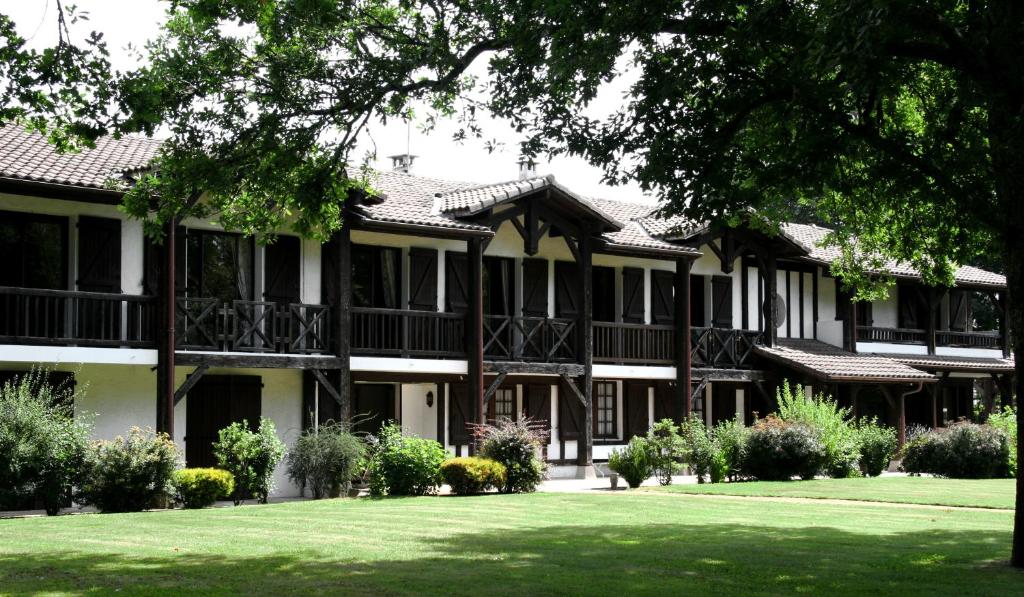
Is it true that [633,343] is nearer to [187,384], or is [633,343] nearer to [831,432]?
[831,432]

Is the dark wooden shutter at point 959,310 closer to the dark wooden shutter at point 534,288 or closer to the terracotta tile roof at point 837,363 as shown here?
the terracotta tile roof at point 837,363

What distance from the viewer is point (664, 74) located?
511 inches

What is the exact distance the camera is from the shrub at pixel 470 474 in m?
23.0

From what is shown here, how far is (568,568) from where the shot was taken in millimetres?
12398

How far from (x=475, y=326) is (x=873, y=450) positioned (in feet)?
32.9

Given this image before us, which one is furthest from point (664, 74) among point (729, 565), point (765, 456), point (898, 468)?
point (898, 468)

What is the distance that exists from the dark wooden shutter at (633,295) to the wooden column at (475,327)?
6.45 m

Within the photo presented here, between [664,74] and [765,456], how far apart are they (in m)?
16.0

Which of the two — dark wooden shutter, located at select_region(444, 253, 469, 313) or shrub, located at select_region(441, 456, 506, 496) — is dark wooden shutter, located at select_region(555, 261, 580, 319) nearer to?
dark wooden shutter, located at select_region(444, 253, 469, 313)

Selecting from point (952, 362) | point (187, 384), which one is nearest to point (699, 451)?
point (187, 384)

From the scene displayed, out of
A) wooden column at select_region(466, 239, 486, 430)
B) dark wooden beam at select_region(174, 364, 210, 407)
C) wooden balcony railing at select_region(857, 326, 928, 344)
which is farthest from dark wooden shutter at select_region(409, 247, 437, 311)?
wooden balcony railing at select_region(857, 326, 928, 344)

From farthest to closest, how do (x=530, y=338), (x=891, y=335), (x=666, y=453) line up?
(x=891, y=335), (x=530, y=338), (x=666, y=453)

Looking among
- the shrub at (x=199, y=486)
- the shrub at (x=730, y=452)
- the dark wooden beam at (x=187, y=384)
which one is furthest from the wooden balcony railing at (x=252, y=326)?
the shrub at (x=730, y=452)

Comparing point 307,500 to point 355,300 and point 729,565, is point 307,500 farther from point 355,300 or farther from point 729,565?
point 729,565
